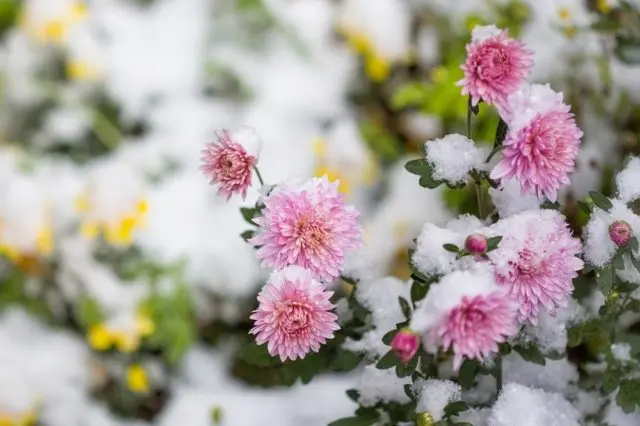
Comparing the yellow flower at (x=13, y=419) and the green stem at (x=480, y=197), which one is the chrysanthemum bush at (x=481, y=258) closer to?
the green stem at (x=480, y=197)

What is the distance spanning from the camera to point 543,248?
1.93 feet

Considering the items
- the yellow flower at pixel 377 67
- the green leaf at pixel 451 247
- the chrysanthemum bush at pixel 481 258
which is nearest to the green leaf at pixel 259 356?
the chrysanthemum bush at pixel 481 258

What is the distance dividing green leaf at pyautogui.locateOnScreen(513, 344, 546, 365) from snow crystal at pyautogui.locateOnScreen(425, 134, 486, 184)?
0.17 meters

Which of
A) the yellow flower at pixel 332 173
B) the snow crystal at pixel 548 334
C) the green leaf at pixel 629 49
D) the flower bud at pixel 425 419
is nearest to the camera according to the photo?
the flower bud at pixel 425 419

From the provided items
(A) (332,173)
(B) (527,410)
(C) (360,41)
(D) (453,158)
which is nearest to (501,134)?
(D) (453,158)

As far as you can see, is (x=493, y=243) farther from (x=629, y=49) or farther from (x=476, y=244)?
(x=629, y=49)

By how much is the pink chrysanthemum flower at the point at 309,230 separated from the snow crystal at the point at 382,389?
192mm

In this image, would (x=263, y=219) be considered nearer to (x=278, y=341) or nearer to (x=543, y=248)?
(x=278, y=341)

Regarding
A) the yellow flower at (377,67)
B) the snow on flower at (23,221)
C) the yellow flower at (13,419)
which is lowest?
the yellow flower at (13,419)

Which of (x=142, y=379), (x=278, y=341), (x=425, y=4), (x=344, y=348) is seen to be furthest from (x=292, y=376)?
(x=425, y=4)

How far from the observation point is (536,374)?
31.4 inches

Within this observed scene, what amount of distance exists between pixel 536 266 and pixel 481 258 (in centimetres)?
4

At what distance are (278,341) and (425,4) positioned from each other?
3.66ft

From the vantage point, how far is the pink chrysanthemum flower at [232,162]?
0.62m
